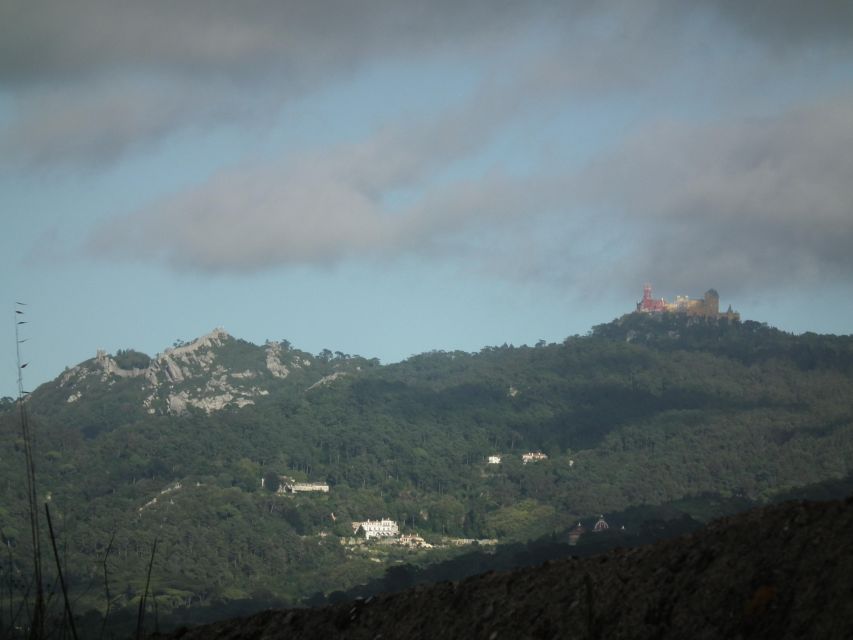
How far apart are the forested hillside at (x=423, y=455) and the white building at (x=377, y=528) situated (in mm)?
1483

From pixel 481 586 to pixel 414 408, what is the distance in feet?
520

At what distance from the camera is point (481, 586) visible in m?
11.0

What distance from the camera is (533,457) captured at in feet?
502

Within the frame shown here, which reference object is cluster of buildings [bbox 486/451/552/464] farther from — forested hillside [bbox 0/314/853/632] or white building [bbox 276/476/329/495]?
white building [bbox 276/476/329/495]

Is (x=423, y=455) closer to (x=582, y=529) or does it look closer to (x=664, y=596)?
(x=582, y=529)

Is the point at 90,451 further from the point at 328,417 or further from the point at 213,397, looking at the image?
the point at 213,397

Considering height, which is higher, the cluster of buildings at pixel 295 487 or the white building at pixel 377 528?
the cluster of buildings at pixel 295 487

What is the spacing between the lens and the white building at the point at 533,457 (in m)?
150

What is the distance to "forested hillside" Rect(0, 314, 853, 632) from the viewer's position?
341ft

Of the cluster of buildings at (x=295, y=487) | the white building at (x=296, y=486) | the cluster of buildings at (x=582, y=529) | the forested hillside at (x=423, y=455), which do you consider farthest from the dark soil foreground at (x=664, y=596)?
the white building at (x=296, y=486)

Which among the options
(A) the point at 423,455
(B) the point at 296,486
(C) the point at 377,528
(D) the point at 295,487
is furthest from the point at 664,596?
(A) the point at 423,455

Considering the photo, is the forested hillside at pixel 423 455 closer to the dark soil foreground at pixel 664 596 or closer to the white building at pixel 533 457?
the white building at pixel 533 457

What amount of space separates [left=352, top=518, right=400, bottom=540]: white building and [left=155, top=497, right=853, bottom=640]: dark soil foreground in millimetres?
109864

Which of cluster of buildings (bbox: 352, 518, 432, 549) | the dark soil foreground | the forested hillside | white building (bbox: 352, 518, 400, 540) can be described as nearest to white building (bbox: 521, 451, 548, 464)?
the forested hillside
